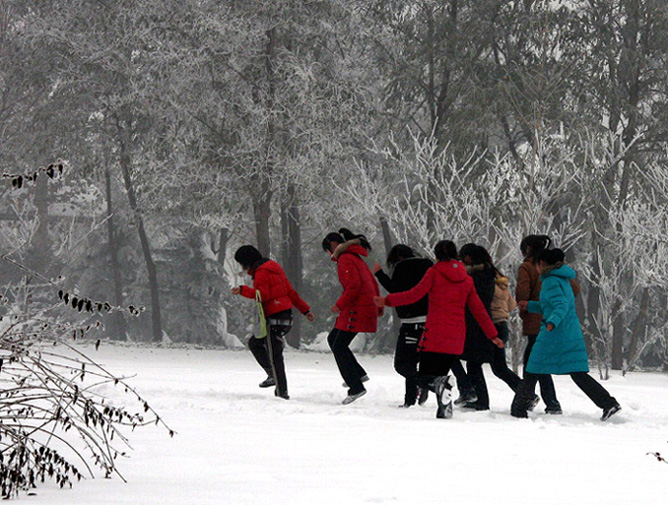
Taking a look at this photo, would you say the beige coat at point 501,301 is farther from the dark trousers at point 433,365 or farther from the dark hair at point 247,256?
the dark hair at point 247,256

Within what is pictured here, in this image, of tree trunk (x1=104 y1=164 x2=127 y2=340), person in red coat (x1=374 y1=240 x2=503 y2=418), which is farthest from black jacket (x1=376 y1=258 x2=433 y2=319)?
tree trunk (x1=104 y1=164 x2=127 y2=340)

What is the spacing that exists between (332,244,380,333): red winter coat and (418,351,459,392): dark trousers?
103cm

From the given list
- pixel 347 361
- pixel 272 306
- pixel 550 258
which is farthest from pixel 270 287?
pixel 550 258

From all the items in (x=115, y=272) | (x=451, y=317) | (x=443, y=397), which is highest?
(x=115, y=272)

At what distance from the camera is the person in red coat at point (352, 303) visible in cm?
1023

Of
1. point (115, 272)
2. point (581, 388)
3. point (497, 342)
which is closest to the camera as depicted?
point (581, 388)

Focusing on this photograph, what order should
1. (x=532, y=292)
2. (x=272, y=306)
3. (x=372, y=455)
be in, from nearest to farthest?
(x=372, y=455) → (x=532, y=292) → (x=272, y=306)

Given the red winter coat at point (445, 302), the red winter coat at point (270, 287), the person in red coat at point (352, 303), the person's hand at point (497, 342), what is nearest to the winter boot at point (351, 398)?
the person in red coat at point (352, 303)

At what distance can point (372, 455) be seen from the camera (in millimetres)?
6832

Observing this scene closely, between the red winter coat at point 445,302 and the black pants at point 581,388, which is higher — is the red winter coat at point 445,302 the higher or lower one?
the higher one

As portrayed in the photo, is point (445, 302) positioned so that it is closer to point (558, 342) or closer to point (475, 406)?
point (558, 342)

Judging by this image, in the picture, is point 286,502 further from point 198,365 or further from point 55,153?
point 55,153

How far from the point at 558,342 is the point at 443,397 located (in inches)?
42.8

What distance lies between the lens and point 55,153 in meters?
25.9
